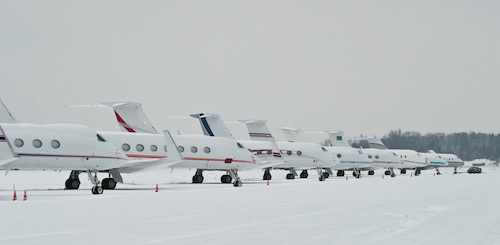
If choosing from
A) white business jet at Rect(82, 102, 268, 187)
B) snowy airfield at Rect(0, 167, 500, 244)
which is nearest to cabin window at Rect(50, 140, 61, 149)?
snowy airfield at Rect(0, 167, 500, 244)

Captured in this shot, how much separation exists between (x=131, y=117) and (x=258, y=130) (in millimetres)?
20200

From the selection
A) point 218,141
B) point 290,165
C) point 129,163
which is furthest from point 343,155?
point 129,163

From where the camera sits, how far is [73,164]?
34656 mm

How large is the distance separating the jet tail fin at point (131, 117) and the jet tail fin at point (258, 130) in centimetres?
1922

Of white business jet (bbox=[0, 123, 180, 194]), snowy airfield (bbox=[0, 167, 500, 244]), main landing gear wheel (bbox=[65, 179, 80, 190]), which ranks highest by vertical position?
white business jet (bbox=[0, 123, 180, 194])

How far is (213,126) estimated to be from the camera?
54.8m

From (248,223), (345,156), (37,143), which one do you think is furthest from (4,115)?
(345,156)

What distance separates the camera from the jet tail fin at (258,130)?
6475 cm

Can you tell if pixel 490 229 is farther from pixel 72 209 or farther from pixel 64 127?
pixel 64 127

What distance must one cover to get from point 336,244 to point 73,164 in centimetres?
2424

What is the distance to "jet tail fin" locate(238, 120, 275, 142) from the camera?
64750mm

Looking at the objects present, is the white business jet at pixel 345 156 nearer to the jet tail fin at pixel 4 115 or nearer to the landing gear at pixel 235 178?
the landing gear at pixel 235 178

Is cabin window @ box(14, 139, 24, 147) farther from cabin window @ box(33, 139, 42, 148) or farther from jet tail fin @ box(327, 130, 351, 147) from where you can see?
jet tail fin @ box(327, 130, 351, 147)

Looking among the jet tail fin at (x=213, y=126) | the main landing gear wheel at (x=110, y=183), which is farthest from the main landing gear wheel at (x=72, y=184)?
the jet tail fin at (x=213, y=126)
